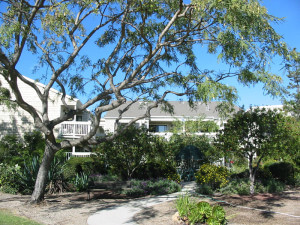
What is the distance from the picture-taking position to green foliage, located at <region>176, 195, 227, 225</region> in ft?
24.9

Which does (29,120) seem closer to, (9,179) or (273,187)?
(9,179)

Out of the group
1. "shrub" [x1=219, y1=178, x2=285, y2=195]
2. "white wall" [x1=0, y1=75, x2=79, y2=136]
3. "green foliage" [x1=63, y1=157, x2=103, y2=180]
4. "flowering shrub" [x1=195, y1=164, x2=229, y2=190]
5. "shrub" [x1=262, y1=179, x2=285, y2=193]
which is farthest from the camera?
"white wall" [x1=0, y1=75, x2=79, y2=136]

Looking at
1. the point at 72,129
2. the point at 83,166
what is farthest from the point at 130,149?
the point at 72,129

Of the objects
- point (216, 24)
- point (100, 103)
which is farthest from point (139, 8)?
point (100, 103)

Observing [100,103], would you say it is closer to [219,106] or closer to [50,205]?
[50,205]

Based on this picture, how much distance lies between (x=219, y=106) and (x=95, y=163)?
8.56 meters

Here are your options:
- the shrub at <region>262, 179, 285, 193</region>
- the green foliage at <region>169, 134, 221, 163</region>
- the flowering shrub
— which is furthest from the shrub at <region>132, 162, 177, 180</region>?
the shrub at <region>262, 179, 285, 193</region>

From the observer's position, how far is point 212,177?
13.4m

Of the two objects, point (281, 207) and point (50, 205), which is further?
point (50, 205)

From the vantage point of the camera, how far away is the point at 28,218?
29.5 ft

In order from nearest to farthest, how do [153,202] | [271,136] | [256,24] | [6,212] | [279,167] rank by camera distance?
[256,24]
[6,212]
[153,202]
[271,136]
[279,167]

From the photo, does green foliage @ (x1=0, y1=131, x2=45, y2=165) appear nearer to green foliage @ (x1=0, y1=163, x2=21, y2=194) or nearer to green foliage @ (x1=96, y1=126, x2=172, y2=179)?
green foliage @ (x1=0, y1=163, x2=21, y2=194)

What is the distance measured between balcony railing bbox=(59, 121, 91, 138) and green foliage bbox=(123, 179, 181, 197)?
42.1 feet

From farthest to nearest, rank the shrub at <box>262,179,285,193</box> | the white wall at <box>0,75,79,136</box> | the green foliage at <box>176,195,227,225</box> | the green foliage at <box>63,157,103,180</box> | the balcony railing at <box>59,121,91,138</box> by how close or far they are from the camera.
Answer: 1. the balcony railing at <box>59,121,91,138</box>
2. the white wall at <box>0,75,79,136</box>
3. the green foliage at <box>63,157,103,180</box>
4. the shrub at <box>262,179,285,193</box>
5. the green foliage at <box>176,195,227,225</box>
